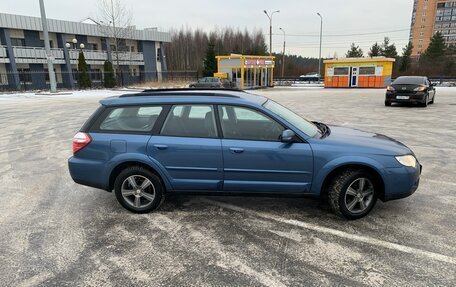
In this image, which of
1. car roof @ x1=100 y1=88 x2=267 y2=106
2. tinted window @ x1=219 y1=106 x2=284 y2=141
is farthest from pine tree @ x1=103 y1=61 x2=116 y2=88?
tinted window @ x1=219 y1=106 x2=284 y2=141

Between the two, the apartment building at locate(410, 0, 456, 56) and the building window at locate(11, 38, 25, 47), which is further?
the apartment building at locate(410, 0, 456, 56)

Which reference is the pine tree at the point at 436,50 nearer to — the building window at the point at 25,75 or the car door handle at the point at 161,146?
the building window at the point at 25,75

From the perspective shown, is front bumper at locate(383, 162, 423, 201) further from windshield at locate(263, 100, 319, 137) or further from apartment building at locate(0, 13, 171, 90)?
apartment building at locate(0, 13, 171, 90)

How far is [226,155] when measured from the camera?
406 cm

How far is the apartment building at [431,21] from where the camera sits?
113 meters

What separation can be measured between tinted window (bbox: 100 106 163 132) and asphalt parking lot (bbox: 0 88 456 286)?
113 centimetres

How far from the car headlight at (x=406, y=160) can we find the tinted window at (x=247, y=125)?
1.43m

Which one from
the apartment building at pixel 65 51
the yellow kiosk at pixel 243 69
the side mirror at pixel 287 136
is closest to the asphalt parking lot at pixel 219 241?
the side mirror at pixel 287 136

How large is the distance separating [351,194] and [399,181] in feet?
1.84

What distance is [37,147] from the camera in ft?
27.6

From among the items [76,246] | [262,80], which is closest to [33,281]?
[76,246]

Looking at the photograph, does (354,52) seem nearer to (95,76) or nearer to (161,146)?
(95,76)

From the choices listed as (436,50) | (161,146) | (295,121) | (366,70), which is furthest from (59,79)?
(436,50)

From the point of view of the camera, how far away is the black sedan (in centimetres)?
1573
